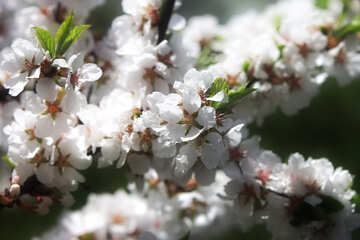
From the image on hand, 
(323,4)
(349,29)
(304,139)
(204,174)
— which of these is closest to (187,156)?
(204,174)

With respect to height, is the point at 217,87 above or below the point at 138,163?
above

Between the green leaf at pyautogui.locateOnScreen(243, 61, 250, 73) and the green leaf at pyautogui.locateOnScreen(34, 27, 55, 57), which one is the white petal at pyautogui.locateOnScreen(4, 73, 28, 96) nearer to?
the green leaf at pyautogui.locateOnScreen(34, 27, 55, 57)

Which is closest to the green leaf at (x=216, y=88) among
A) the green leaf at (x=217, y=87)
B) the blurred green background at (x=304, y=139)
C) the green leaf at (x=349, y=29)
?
the green leaf at (x=217, y=87)

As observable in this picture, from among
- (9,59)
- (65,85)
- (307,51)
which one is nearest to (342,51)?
(307,51)

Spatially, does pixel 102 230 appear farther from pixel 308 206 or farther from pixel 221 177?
pixel 308 206

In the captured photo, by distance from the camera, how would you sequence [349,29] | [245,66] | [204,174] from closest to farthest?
[204,174] → [245,66] → [349,29]

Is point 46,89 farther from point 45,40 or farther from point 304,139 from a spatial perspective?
point 304,139
